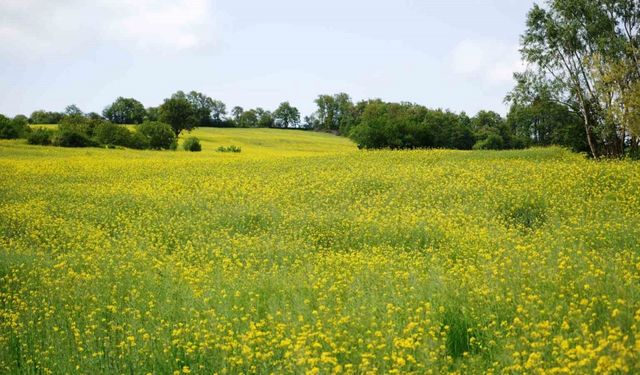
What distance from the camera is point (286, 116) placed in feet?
426

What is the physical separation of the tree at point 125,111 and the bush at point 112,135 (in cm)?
4696

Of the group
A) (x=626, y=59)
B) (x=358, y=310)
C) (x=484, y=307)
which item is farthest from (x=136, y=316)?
(x=626, y=59)

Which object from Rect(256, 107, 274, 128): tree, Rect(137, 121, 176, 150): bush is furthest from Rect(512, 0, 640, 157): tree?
Rect(256, 107, 274, 128): tree

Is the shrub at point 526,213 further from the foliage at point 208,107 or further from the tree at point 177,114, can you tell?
the foliage at point 208,107

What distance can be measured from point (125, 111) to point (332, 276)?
10051 centimetres

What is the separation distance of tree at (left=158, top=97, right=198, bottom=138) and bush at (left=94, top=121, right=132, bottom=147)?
1595 cm

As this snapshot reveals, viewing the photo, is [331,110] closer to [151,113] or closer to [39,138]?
[151,113]

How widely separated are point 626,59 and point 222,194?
2301cm

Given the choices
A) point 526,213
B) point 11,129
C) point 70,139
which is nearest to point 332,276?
point 526,213

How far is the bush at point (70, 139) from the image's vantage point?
4950cm

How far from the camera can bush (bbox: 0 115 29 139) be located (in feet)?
167

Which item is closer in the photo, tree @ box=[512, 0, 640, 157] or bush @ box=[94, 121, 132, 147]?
tree @ box=[512, 0, 640, 157]

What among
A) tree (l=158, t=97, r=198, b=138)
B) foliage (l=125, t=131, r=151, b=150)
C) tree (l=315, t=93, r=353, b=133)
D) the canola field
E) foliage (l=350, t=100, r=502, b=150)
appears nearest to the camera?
the canola field

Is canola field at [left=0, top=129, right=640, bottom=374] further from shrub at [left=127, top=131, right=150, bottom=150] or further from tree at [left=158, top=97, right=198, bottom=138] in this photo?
tree at [left=158, top=97, right=198, bottom=138]
